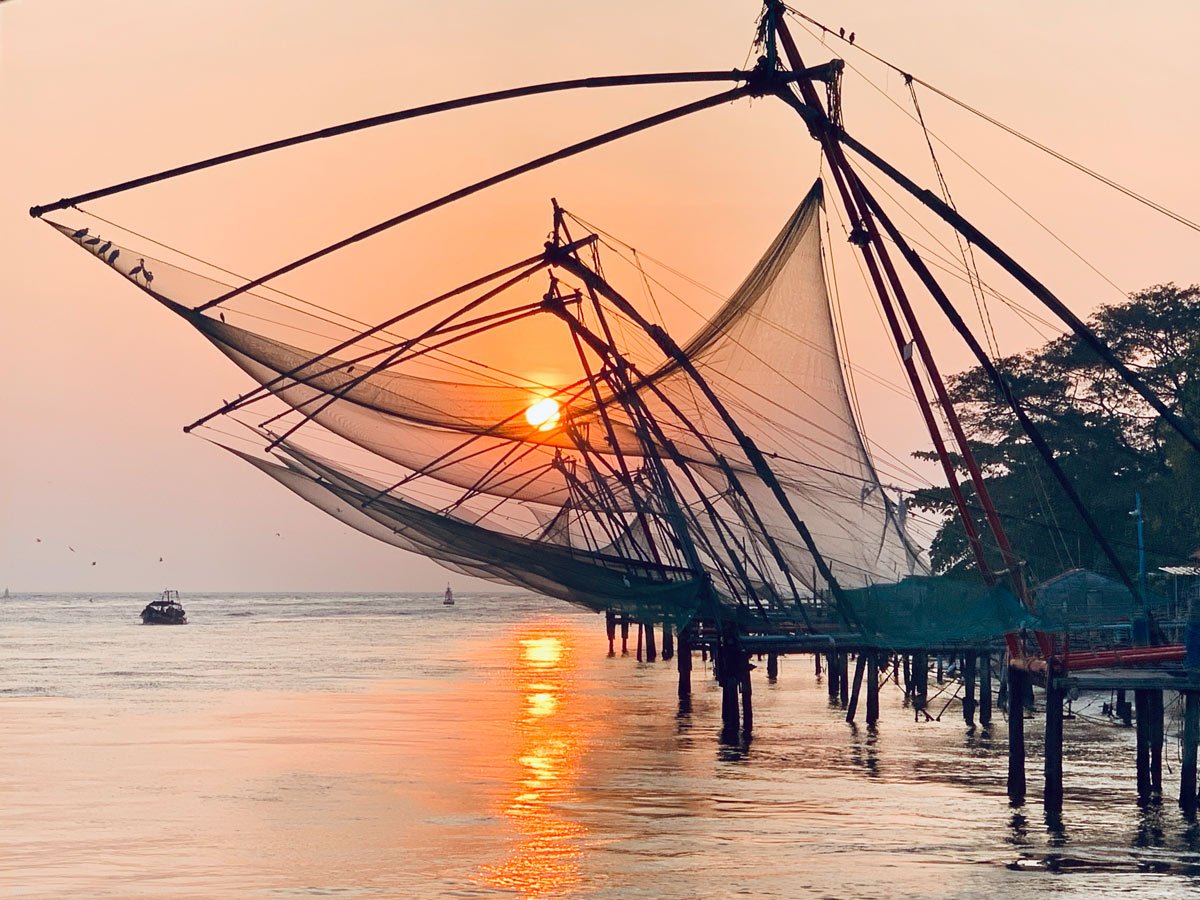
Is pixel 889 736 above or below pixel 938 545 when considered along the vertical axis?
below

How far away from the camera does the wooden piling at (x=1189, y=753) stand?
1908 cm

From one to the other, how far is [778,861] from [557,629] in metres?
107

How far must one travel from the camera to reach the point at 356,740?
31.1 m

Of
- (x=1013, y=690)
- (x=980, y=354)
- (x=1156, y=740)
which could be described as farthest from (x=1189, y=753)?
(x=980, y=354)

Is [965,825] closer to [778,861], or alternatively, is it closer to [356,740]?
[778,861]

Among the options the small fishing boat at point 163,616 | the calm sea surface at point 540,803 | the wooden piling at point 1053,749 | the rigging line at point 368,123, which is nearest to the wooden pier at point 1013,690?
the wooden piling at point 1053,749

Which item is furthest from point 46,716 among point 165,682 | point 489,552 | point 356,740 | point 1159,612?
point 1159,612

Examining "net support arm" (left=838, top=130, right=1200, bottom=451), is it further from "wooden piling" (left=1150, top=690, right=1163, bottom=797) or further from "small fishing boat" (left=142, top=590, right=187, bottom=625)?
"small fishing boat" (left=142, top=590, right=187, bottom=625)

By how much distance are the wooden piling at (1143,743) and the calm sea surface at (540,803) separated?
21cm

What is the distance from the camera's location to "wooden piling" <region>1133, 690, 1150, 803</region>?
66.5ft

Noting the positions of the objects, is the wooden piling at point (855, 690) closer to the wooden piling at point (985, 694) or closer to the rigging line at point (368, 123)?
the wooden piling at point (985, 694)

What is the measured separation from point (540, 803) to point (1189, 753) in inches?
305

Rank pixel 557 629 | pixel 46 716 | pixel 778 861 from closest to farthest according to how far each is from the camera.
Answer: pixel 778 861 < pixel 46 716 < pixel 557 629

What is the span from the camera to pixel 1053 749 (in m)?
19.0
